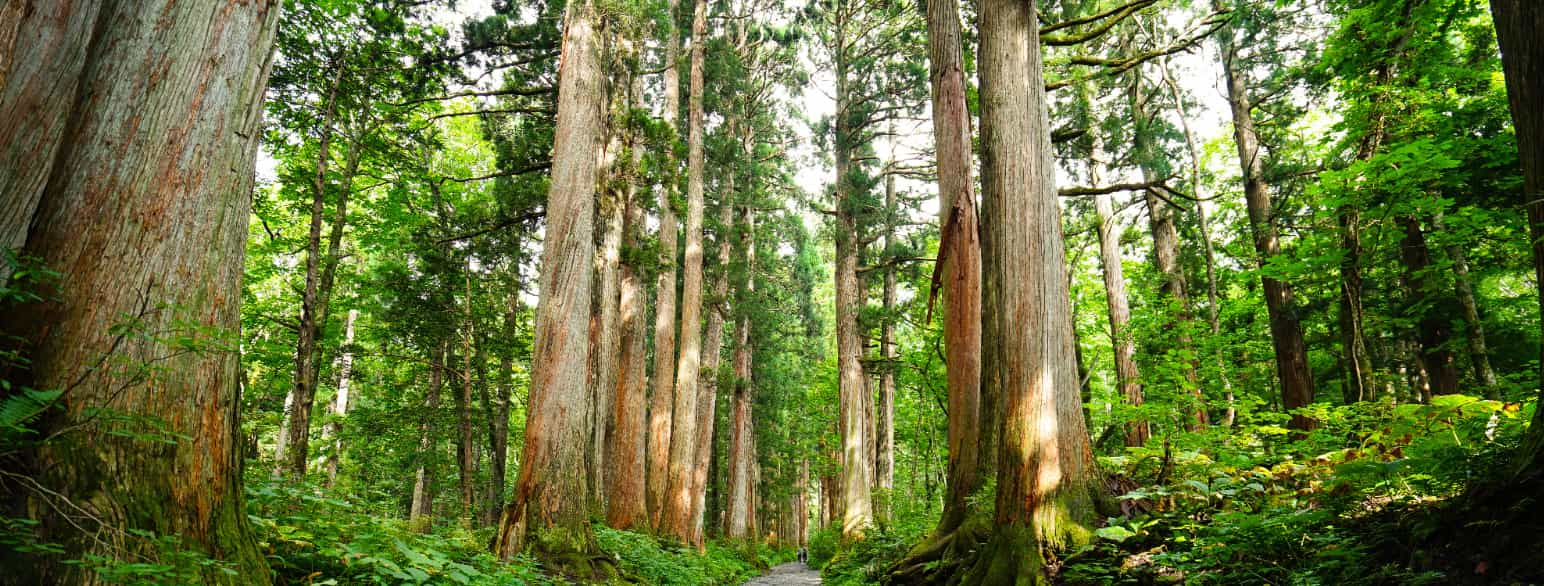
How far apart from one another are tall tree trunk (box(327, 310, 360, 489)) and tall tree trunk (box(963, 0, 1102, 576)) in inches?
340

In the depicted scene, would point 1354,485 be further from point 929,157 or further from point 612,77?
point 929,157

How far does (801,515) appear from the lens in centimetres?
3959

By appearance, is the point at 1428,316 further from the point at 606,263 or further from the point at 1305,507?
the point at 606,263

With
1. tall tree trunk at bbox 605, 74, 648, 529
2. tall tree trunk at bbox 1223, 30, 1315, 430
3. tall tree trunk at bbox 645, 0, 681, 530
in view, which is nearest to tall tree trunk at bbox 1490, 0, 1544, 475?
tall tree trunk at bbox 1223, 30, 1315, 430

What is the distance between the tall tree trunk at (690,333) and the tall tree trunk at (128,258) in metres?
11.8

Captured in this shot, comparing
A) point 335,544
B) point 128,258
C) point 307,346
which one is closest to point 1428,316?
point 335,544

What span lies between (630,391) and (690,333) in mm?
2230

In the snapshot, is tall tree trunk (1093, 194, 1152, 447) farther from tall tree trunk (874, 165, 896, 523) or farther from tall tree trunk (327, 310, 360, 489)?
tall tree trunk (327, 310, 360, 489)

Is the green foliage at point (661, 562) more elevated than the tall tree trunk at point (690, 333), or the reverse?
the tall tree trunk at point (690, 333)

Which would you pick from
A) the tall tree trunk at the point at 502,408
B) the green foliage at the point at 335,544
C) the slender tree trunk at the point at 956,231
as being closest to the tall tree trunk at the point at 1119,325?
the slender tree trunk at the point at 956,231

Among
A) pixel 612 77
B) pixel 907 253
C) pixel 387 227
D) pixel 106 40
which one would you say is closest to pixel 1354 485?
pixel 106 40

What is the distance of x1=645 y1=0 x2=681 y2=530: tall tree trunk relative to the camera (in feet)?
47.4

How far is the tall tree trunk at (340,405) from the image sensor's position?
13.4 meters

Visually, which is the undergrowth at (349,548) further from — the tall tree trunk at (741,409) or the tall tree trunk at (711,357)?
the tall tree trunk at (741,409)
